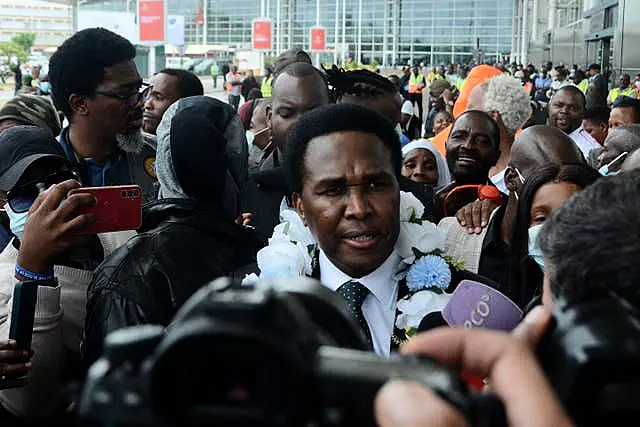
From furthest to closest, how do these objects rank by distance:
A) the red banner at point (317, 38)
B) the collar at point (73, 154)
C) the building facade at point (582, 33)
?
the red banner at point (317, 38)
the building facade at point (582, 33)
the collar at point (73, 154)

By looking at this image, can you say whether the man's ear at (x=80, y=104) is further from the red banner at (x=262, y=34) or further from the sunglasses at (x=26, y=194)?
the red banner at (x=262, y=34)

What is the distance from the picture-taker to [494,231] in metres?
3.10

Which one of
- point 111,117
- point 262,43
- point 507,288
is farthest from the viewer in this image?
point 262,43

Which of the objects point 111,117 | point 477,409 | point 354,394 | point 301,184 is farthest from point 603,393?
point 111,117

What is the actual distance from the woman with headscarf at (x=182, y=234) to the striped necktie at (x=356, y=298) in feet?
1.18

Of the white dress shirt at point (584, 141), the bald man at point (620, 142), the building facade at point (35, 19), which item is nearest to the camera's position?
the bald man at point (620, 142)

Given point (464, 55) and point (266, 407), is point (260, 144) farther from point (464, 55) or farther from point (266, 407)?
point (464, 55)

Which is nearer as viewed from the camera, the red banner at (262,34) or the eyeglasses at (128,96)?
the eyeglasses at (128,96)

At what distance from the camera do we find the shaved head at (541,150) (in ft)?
11.6

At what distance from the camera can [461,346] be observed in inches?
32.5

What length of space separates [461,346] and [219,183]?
1.58 meters

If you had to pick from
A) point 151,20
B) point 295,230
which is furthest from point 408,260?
point 151,20

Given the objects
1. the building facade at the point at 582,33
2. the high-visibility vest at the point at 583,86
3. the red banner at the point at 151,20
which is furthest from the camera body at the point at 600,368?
the building facade at the point at 582,33

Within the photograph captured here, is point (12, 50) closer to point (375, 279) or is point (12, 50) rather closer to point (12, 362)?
point (12, 362)
